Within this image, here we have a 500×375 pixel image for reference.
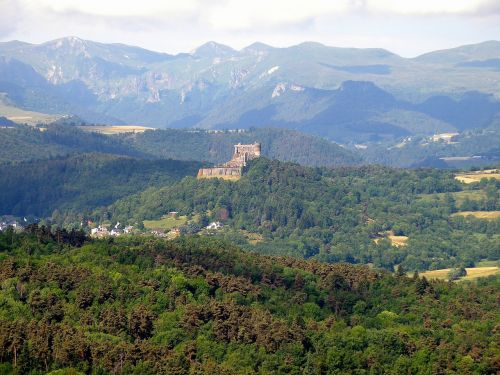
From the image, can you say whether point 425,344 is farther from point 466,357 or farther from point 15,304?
point 15,304

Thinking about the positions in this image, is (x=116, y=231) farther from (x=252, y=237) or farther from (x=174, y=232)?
(x=252, y=237)

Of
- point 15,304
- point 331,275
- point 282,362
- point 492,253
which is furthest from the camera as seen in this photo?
point 492,253

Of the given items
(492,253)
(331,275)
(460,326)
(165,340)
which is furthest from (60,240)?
(492,253)

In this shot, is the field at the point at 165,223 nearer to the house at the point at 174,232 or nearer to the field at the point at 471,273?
the house at the point at 174,232

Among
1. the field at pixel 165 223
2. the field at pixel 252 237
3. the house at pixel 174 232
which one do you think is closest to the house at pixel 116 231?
the field at pixel 165 223

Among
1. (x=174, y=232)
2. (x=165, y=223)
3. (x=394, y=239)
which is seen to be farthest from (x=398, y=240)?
(x=165, y=223)
